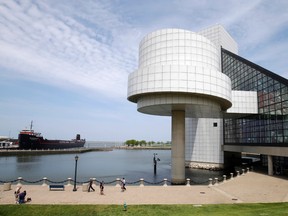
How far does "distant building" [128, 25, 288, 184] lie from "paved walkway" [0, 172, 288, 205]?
1183 cm

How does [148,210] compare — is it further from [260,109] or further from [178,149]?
[260,109]

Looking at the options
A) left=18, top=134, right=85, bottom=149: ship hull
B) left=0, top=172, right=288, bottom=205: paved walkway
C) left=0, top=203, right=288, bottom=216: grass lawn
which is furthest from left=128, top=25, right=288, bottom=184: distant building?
left=18, top=134, right=85, bottom=149: ship hull

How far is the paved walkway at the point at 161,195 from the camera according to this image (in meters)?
24.9

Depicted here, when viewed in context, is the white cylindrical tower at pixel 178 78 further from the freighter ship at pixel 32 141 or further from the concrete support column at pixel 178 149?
the freighter ship at pixel 32 141

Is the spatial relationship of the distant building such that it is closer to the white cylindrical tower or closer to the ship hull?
the white cylindrical tower

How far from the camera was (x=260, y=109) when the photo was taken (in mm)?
49156

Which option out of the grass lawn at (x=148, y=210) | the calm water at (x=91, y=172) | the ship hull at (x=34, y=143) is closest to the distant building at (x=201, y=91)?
the calm water at (x=91, y=172)

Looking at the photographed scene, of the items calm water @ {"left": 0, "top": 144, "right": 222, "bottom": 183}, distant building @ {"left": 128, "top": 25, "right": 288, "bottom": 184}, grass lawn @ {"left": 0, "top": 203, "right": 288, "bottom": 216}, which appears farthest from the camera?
calm water @ {"left": 0, "top": 144, "right": 222, "bottom": 183}

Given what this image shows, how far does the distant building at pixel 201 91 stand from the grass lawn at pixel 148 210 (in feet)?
61.1

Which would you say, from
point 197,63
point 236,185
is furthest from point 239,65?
point 236,185

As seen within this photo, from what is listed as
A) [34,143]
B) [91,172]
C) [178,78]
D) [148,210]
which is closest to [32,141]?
[34,143]

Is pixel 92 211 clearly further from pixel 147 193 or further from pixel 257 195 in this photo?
pixel 257 195

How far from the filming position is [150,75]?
38.0 m

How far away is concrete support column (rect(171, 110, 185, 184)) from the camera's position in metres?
43.0
